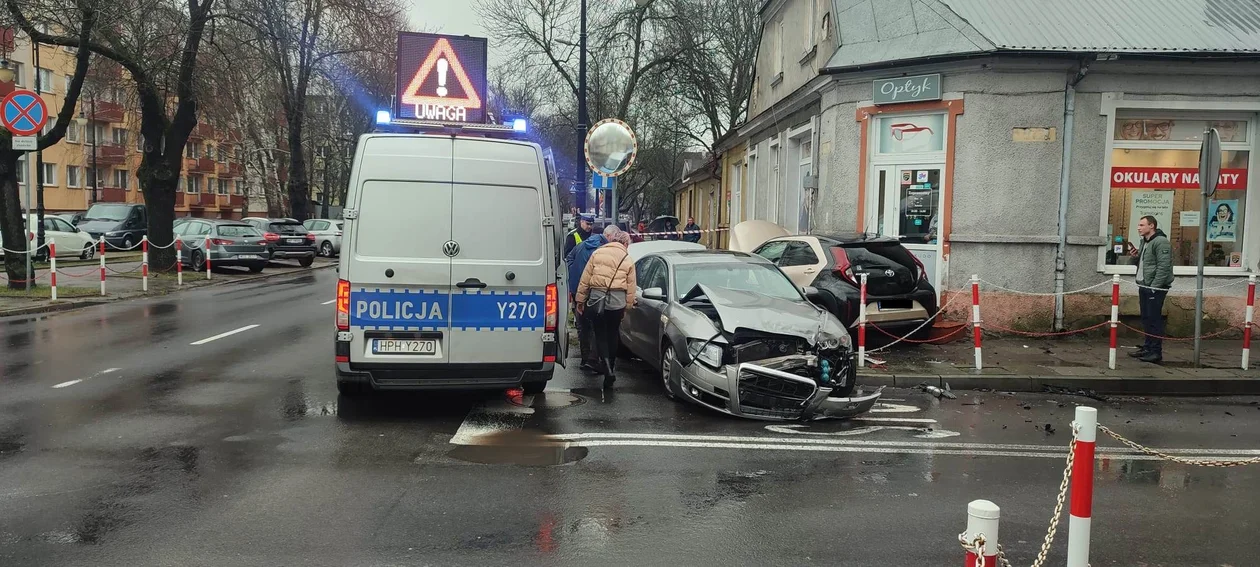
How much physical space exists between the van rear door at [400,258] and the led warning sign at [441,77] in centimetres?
98

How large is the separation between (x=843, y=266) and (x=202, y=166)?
2630 inches

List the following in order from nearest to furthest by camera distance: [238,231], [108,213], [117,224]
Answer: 1. [238,231]
2. [117,224]
3. [108,213]

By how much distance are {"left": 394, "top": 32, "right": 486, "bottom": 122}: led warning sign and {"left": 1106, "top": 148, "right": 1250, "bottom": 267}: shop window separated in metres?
9.43

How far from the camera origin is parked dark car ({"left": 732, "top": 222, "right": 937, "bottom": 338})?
10.6 metres

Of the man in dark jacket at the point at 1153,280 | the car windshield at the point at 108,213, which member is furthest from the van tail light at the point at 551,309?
the car windshield at the point at 108,213

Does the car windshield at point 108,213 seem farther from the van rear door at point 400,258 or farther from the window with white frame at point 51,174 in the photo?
the van rear door at point 400,258

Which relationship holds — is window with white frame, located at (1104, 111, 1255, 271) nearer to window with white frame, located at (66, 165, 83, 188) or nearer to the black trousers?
the black trousers

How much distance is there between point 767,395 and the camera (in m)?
7.53

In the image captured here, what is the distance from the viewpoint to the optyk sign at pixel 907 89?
1266 cm

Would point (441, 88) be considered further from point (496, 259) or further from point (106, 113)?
point (106, 113)

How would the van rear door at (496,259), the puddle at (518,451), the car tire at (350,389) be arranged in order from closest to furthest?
the puddle at (518,451) → the van rear door at (496,259) → the car tire at (350,389)

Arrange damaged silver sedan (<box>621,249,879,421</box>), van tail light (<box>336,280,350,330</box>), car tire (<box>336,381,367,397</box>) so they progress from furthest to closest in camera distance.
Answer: car tire (<box>336,381,367,397</box>)
damaged silver sedan (<box>621,249,879,421</box>)
van tail light (<box>336,280,350,330</box>)

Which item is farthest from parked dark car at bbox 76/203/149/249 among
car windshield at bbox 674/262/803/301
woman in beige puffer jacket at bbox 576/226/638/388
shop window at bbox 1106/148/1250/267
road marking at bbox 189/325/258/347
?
shop window at bbox 1106/148/1250/267

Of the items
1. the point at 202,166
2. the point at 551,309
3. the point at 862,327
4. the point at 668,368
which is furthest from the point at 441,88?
the point at 202,166
